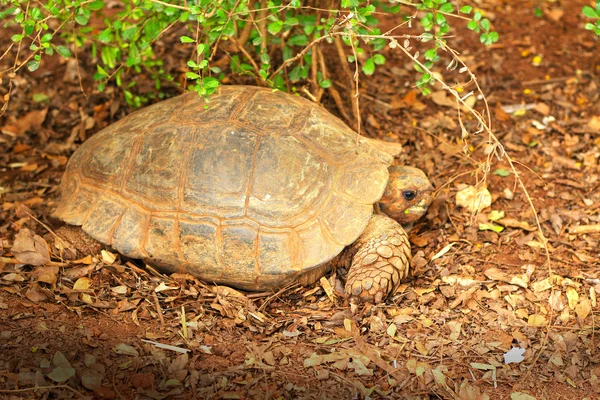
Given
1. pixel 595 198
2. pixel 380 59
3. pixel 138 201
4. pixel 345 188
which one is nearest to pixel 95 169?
pixel 138 201

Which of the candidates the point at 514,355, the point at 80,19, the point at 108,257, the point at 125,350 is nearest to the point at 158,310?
the point at 125,350

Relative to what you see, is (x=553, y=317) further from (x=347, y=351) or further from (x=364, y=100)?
(x=364, y=100)

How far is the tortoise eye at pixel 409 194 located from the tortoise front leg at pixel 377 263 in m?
0.35

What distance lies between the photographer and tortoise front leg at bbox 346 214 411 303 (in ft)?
15.4

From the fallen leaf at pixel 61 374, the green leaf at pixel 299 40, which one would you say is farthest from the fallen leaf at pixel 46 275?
the green leaf at pixel 299 40

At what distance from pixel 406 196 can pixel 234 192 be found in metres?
1.48

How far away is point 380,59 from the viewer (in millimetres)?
5055

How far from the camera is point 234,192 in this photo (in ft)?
15.8

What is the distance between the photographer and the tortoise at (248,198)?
477cm

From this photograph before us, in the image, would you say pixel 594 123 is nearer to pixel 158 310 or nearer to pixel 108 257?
pixel 158 310

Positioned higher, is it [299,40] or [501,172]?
[299,40]

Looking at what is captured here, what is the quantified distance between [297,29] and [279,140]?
1601mm

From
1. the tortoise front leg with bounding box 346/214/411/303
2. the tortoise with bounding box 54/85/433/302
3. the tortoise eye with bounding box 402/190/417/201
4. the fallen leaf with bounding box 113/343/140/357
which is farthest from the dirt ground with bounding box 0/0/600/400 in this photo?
the tortoise eye with bounding box 402/190/417/201

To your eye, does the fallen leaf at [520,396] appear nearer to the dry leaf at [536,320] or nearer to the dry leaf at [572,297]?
the dry leaf at [536,320]
